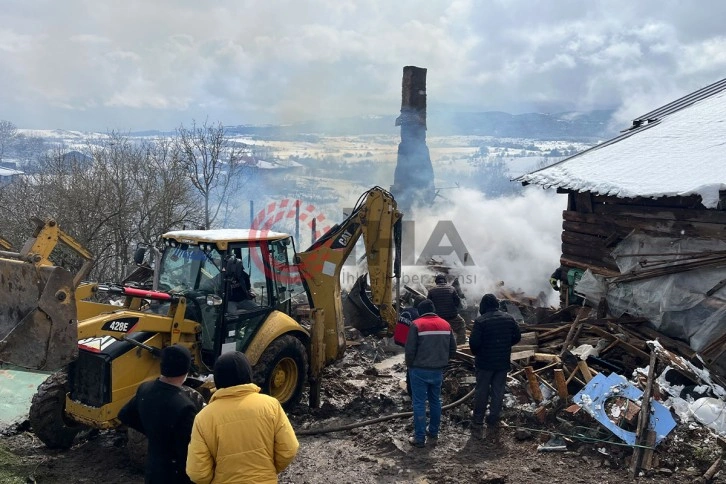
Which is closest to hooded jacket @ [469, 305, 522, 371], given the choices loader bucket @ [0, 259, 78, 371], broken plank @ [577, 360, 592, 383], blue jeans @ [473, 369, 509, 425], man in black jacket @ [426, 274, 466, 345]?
blue jeans @ [473, 369, 509, 425]

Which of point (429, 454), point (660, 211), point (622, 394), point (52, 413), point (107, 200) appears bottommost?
point (429, 454)

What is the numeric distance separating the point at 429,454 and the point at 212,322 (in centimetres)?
307

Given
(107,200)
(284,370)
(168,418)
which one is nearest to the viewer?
(168,418)

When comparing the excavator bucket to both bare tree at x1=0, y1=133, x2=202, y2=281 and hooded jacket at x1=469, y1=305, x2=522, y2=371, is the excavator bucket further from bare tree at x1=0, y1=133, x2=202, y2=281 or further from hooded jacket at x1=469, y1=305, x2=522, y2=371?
bare tree at x1=0, y1=133, x2=202, y2=281

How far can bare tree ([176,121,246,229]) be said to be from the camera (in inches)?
867

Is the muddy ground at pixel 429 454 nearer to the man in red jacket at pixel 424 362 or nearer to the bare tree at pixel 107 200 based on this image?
the man in red jacket at pixel 424 362

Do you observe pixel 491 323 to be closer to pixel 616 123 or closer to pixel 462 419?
pixel 462 419

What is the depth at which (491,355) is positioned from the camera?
7.51 meters

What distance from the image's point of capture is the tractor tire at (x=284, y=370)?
24.2 feet

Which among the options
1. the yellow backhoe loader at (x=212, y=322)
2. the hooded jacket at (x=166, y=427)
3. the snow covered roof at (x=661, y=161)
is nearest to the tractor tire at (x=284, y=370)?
the yellow backhoe loader at (x=212, y=322)

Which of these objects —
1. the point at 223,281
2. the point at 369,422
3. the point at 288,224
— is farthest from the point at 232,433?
the point at 288,224

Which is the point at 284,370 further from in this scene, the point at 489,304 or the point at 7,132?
the point at 7,132

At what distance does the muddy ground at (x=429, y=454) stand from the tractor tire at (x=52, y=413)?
0.70 feet

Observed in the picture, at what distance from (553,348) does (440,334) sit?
289 cm
